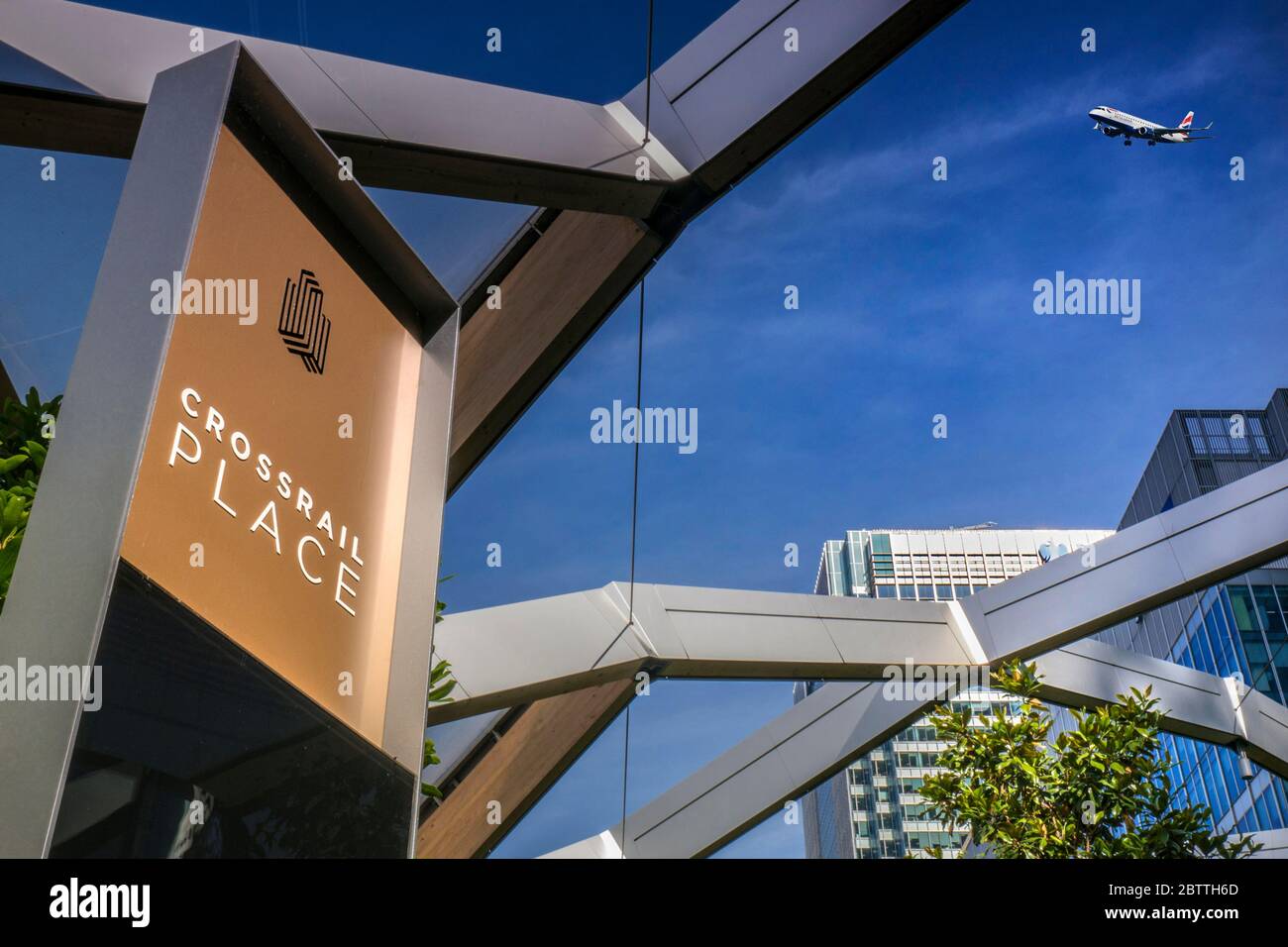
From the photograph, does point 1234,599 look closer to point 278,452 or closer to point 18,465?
point 18,465

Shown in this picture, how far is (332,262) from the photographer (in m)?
2.55

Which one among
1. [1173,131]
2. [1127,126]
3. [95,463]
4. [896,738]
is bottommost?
[95,463]

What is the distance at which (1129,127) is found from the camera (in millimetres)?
9367

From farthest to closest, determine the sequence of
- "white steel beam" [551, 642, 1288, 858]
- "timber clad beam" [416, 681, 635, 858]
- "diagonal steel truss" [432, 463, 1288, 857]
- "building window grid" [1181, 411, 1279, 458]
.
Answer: "building window grid" [1181, 411, 1279, 458], "white steel beam" [551, 642, 1288, 858], "timber clad beam" [416, 681, 635, 858], "diagonal steel truss" [432, 463, 1288, 857]

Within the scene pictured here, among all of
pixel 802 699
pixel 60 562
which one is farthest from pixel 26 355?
pixel 802 699

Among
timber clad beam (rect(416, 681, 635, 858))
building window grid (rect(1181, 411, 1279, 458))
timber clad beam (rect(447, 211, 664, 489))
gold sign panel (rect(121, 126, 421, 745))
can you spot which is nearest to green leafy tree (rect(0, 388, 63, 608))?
gold sign panel (rect(121, 126, 421, 745))

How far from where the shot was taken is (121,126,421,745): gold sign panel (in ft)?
5.75

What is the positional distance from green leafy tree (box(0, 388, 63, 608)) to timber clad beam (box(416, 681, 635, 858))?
633 cm

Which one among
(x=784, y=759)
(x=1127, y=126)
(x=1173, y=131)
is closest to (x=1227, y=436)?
(x=1173, y=131)

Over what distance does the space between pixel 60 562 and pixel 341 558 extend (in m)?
0.85

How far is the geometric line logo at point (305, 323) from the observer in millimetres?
2227

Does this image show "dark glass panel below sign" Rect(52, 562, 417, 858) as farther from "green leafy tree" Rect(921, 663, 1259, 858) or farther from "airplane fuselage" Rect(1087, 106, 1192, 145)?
"airplane fuselage" Rect(1087, 106, 1192, 145)

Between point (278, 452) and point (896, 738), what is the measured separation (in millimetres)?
10221
